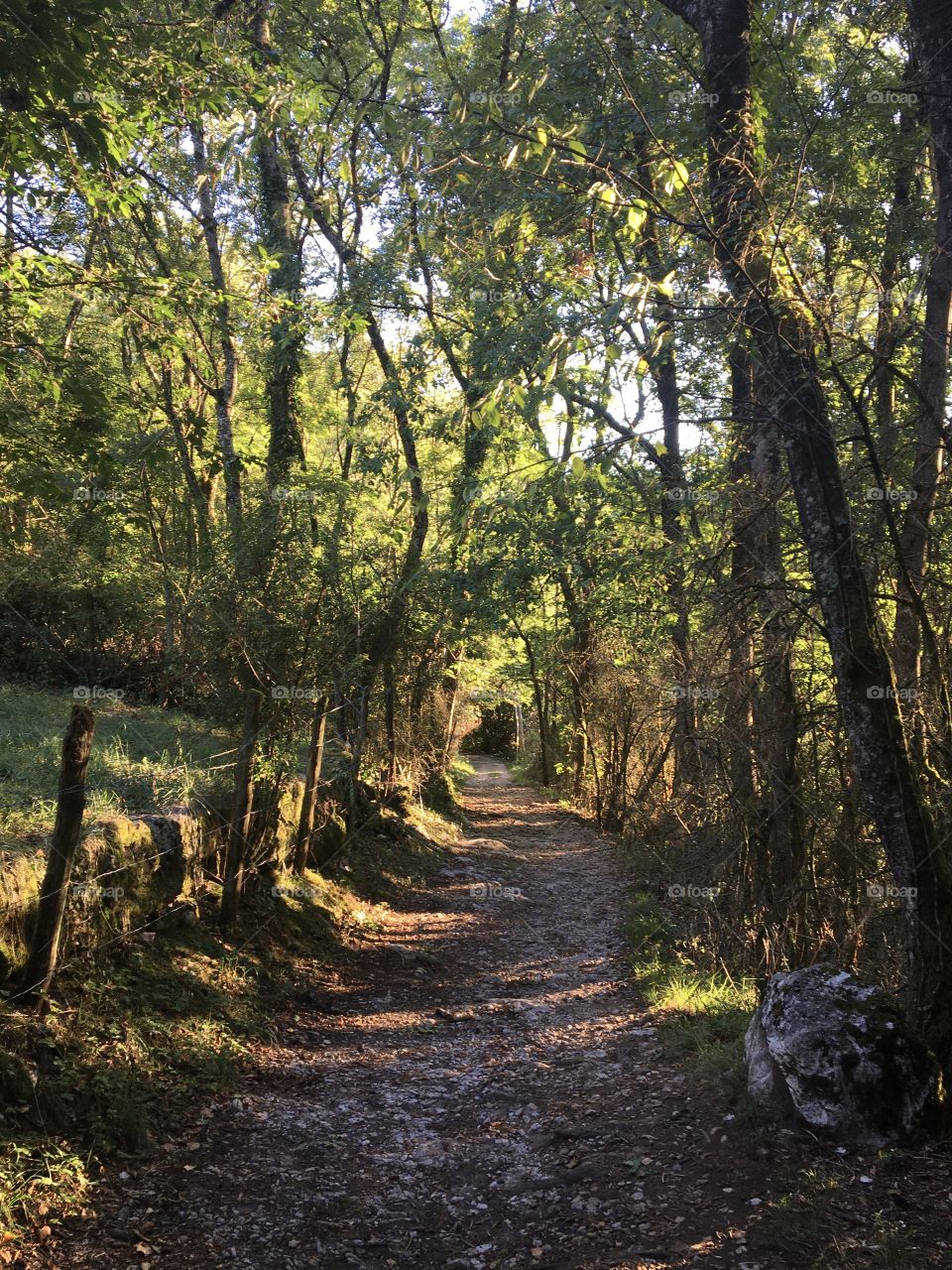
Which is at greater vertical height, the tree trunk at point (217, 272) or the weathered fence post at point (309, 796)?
the tree trunk at point (217, 272)

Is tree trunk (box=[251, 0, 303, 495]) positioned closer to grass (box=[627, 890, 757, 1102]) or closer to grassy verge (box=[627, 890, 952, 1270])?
grass (box=[627, 890, 757, 1102])

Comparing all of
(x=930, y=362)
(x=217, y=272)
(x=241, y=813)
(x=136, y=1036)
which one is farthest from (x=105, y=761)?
(x=217, y=272)

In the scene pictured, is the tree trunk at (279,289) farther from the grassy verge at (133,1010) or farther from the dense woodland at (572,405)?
the grassy verge at (133,1010)

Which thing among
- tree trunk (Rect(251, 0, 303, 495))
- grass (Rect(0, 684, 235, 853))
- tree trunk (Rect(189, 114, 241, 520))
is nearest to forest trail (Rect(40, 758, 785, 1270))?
grass (Rect(0, 684, 235, 853))

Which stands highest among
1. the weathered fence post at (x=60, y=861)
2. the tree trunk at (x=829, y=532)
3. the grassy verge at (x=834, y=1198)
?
the tree trunk at (x=829, y=532)

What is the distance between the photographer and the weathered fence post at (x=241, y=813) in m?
6.54

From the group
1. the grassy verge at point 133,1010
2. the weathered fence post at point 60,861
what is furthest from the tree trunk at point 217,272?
the weathered fence post at point 60,861

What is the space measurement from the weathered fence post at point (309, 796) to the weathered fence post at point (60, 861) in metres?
3.56

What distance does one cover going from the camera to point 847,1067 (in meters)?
3.96

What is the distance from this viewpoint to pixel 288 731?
7289 millimetres

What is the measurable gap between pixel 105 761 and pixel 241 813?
113cm

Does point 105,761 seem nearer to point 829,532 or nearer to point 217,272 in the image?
point 829,532

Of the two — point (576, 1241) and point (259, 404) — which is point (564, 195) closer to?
point (576, 1241)

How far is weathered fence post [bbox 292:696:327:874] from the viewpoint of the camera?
811cm
